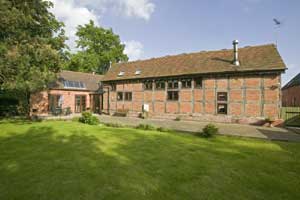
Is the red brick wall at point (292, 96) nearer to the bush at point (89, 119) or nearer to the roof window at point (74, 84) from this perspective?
the roof window at point (74, 84)

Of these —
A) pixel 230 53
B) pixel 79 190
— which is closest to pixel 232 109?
pixel 230 53

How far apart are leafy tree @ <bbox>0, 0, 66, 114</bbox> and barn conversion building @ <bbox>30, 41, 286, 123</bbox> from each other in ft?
30.9

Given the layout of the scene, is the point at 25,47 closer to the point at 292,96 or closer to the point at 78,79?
the point at 78,79

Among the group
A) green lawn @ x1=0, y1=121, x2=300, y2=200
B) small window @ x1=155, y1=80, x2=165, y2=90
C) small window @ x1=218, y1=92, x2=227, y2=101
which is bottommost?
green lawn @ x1=0, y1=121, x2=300, y2=200

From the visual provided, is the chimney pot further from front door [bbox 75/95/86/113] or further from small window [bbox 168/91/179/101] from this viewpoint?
front door [bbox 75/95/86/113]

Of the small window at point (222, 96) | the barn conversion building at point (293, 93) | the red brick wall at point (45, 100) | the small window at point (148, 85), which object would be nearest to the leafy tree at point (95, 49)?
the red brick wall at point (45, 100)

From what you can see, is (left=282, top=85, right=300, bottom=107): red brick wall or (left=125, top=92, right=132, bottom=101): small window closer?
(left=125, top=92, right=132, bottom=101): small window

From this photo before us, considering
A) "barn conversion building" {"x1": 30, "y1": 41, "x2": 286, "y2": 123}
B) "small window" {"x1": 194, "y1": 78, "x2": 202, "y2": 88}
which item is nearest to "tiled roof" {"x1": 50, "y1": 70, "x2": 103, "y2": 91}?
"barn conversion building" {"x1": 30, "y1": 41, "x2": 286, "y2": 123}

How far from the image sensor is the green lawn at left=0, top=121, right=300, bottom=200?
4293 millimetres

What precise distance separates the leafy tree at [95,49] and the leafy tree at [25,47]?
24008 millimetres

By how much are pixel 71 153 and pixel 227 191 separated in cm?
518

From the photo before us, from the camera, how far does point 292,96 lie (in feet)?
130

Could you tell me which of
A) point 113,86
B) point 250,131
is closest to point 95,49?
point 113,86

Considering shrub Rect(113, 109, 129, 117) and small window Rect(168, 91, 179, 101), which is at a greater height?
small window Rect(168, 91, 179, 101)
